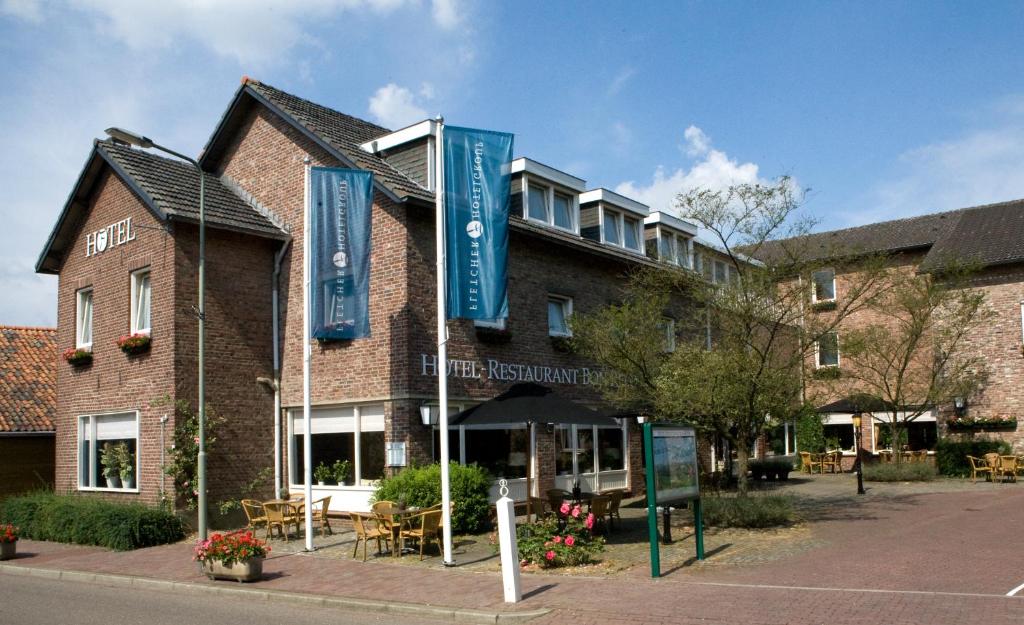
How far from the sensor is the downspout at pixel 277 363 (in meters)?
18.5

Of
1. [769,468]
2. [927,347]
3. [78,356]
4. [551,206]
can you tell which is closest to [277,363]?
[78,356]

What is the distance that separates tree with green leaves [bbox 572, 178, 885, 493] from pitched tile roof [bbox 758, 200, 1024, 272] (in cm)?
927

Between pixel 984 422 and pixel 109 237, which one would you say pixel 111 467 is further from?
pixel 984 422

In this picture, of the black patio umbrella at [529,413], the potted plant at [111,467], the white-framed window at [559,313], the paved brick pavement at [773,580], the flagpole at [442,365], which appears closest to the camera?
the paved brick pavement at [773,580]

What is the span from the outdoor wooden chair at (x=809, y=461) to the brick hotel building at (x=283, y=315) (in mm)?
12722

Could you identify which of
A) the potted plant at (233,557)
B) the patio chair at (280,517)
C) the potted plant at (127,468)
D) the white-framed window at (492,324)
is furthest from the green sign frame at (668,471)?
the potted plant at (127,468)

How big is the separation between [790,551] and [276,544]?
8767mm

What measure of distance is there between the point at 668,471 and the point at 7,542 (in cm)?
1216

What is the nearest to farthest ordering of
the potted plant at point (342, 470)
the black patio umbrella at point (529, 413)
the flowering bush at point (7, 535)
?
1. the black patio umbrella at point (529, 413)
2. the flowering bush at point (7, 535)
3. the potted plant at point (342, 470)

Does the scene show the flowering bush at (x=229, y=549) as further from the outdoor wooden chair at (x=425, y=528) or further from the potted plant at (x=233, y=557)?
the outdoor wooden chair at (x=425, y=528)

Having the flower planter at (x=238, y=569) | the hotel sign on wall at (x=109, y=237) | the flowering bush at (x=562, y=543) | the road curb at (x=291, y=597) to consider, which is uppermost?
the hotel sign on wall at (x=109, y=237)

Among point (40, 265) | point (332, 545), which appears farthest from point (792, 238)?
point (40, 265)

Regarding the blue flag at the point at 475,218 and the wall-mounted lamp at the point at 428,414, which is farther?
the wall-mounted lamp at the point at 428,414

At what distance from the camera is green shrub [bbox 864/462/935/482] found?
26.5 metres
